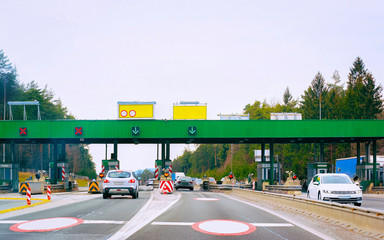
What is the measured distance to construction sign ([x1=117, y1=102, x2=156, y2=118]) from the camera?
131ft

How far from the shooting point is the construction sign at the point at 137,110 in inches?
1571

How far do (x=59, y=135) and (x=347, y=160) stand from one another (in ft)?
112

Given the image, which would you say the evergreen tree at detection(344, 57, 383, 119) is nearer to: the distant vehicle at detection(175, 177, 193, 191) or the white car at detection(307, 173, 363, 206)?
the distant vehicle at detection(175, 177, 193, 191)

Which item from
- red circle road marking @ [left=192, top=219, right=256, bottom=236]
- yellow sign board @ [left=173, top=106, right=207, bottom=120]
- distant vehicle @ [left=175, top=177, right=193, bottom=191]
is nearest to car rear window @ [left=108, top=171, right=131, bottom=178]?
red circle road marking @ [left=192, top=219, right=256, bottom=236]

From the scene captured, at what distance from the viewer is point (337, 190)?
16375mm

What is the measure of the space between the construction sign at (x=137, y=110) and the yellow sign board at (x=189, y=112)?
2511mm

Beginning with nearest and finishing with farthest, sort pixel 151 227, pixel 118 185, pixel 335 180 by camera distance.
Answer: pixel 151 227, pixel 335 180, pixel 118 185

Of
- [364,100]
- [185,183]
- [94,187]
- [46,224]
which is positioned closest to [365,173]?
[185,183]

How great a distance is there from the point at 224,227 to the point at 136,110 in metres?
30.7

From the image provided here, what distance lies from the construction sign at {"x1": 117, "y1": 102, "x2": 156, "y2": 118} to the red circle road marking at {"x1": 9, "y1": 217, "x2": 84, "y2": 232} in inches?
1113

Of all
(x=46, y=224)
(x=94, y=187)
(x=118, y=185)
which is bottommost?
(x=94, y=187)

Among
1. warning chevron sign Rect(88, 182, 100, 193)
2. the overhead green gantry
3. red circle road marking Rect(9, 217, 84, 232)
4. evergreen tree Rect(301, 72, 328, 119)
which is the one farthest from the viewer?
evergreen tree Rect(301, 72, 328, 119)

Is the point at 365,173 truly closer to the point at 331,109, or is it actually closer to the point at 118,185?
the point at 118,185

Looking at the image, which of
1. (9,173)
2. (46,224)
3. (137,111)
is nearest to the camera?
(46,224)
